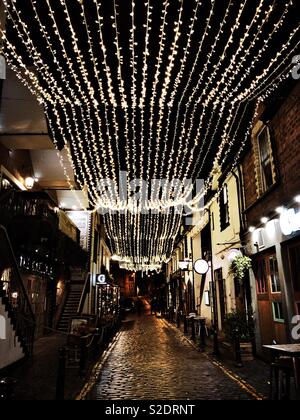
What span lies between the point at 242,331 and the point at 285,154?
5.84 m

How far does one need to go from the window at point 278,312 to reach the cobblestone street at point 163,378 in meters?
2.37

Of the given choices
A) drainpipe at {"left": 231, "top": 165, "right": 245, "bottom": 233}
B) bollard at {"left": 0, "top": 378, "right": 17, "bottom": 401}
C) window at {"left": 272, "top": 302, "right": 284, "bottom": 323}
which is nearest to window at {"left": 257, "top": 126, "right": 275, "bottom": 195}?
drainpipe at {"left": 231, "top": 165, "right": 245, "bottom": 233}

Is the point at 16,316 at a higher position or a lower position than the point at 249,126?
lower

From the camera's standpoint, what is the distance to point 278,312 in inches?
376

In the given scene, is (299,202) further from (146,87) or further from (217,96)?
(146,87)

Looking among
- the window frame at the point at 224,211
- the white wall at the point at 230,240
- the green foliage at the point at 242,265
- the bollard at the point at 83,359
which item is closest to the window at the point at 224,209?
the window frame at the point at 224,211

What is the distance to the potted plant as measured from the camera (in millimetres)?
10102

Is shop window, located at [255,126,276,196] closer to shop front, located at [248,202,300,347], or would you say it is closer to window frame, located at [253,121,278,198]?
window frame, located at [253,121,278,198]

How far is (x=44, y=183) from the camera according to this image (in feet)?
69.1

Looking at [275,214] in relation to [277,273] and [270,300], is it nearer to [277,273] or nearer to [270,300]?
[277,273]

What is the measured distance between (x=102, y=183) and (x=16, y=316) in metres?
8.79

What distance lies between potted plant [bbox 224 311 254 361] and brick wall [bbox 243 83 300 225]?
333 cm
